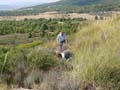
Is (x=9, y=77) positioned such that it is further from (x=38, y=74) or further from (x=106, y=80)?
(x=106, y=80)

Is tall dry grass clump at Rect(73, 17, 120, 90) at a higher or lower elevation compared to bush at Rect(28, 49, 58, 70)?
higher

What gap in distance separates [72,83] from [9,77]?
3689 millimetres

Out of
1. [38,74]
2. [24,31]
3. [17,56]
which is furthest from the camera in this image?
[24,31]

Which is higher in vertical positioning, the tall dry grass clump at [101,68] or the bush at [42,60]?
the tall dry grass clump at [101,68]

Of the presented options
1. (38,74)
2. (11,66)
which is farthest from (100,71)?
(11,66)

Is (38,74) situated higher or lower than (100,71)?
lower

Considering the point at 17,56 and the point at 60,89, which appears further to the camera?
the point at 17,56

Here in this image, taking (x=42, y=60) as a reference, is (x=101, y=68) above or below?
above

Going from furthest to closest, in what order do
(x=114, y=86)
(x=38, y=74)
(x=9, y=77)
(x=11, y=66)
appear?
(x=11, y=66) → (x=9, y=77) → (x=38, y=74) → (x=114, y=86)

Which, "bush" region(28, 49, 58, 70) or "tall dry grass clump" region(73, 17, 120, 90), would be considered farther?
"bush" region(28, 49, 58, 70)

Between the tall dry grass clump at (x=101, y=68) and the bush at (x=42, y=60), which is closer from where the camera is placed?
the tall dry grass clump at (x=101, y=68)

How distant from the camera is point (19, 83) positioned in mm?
9375

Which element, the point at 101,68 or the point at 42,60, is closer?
the point at 101,68

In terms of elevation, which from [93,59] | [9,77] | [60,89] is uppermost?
[93,59]
